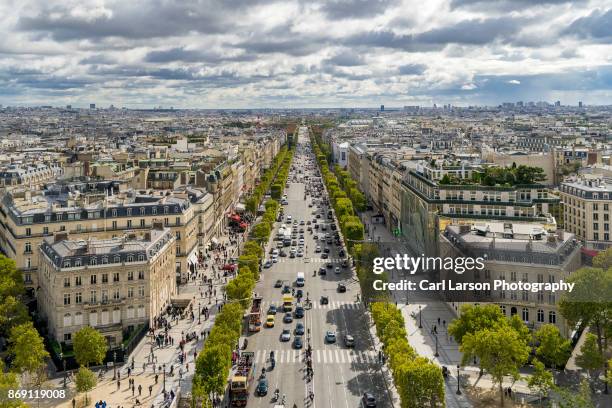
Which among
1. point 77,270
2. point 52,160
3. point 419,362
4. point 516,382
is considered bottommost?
point 516,382

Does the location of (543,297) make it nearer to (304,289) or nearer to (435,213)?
(435,213)

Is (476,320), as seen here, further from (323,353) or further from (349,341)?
(323,353)

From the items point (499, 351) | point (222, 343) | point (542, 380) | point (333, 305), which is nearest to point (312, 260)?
point (333, 305)

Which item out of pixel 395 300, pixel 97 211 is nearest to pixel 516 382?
pixel 395 300

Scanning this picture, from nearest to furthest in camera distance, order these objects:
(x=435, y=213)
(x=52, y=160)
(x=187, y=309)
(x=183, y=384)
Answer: (x=183, y=384) < (x=187, y=309) < (x=435, y=213) < (x=52, y=160)

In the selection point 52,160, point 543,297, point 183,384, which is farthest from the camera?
point 52,160

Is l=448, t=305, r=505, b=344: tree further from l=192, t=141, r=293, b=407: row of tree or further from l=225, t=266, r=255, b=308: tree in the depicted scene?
l=225, t=266, r=255, b=308: tree

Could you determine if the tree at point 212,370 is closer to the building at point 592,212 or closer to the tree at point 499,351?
the tree at point 499,351

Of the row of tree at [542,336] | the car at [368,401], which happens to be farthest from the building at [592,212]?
the car at [368,401]

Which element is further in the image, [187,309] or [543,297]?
[187,309]
